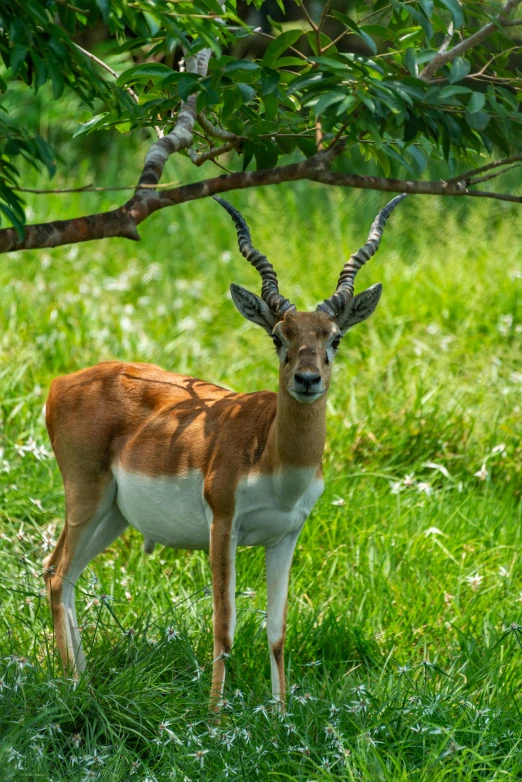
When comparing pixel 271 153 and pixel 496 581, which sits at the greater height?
pixel 271 153

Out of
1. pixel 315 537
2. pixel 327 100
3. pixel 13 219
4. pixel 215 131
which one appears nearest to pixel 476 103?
pixel 327 100

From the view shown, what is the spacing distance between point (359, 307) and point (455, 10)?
1305 mm

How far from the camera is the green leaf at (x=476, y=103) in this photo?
113 inches

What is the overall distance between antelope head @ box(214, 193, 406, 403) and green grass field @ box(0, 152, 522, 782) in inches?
41.3

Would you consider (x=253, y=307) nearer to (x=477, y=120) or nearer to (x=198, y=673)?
(x=477, y=120)

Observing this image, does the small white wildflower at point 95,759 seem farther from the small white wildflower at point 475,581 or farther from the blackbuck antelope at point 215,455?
the small white wildflower at point 475,581

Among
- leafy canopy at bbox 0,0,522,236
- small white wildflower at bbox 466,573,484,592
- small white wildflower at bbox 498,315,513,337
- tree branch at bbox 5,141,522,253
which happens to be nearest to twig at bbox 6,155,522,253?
tree branch at bbox 5,141,522,253

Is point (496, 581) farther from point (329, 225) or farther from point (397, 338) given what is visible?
point (329, 225)

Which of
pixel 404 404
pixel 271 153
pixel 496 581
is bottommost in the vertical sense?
pixel 496 581

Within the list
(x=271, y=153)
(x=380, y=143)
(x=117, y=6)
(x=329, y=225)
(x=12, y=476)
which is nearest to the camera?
(x=117, y=6)

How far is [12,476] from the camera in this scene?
552 centimetres

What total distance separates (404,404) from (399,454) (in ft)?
1.20

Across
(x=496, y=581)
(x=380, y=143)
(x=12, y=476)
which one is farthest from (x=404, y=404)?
(x=380, y=143)

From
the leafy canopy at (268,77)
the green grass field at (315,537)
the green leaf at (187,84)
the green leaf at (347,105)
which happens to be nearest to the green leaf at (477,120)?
the leafy canopy at (268,77)
